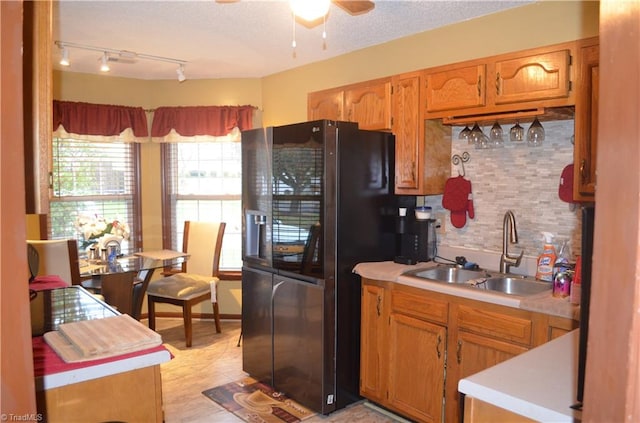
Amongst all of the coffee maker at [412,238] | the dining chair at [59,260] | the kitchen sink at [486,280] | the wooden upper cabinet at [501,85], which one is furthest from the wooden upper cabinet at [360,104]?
the dining chair at [59,260]

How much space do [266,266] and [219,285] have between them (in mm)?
1818

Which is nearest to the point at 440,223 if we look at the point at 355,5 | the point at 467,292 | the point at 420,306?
the point at 420,306

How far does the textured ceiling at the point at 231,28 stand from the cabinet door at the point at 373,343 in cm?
168

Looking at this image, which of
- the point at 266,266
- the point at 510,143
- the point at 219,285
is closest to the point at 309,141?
the point at 266,266

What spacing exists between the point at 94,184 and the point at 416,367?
3.53 metres

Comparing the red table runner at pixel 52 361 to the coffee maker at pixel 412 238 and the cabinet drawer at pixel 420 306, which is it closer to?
the cabinet drawer at pixel 420 306

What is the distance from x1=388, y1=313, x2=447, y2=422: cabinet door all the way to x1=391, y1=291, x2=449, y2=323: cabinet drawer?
4 cm

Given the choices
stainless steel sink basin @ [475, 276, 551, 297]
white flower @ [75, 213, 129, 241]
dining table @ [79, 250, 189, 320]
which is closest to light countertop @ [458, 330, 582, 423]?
stainless steel sink basin @ [475, 276, 551, 297]

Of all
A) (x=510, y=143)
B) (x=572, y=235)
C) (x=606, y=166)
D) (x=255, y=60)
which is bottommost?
(x=572, y=235)

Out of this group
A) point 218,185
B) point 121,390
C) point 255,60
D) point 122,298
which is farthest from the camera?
point 218,185

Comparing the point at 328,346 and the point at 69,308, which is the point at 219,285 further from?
Result: the point at 69,308

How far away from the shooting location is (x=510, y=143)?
2969 millimetres

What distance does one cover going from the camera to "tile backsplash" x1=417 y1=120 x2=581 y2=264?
2.73 meters

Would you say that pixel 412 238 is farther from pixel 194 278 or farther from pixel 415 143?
pixel 194 278
